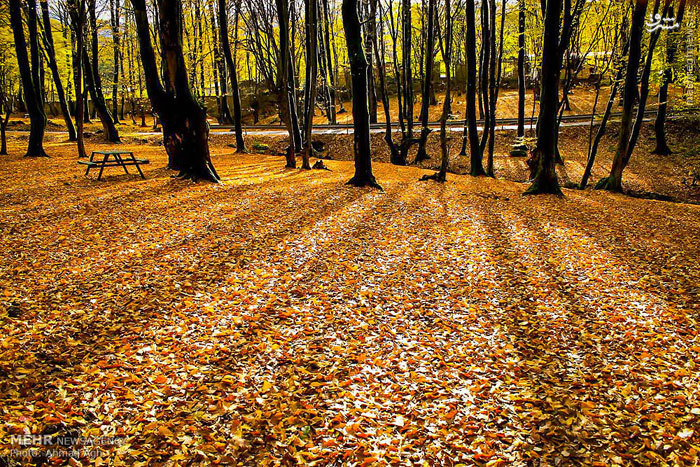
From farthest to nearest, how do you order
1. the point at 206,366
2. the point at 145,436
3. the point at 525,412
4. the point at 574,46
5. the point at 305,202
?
the point at 574,46 < the point at 305,202 < the point at 206,366 < the point at 525,412 < the point at 145,436

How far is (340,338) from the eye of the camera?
404 centimetres

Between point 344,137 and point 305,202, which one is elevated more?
point 344,137

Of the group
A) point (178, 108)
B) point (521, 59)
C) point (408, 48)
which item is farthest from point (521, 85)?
point (178, 108)

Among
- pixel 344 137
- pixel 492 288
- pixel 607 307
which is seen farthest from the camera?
pixel 344 137

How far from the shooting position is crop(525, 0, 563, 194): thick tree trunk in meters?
10.5

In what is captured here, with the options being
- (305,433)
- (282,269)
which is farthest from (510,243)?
(305,433)

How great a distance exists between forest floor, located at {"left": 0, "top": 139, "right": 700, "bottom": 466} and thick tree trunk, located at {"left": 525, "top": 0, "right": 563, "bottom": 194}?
3917 mm

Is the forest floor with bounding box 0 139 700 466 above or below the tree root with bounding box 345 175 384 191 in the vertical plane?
below

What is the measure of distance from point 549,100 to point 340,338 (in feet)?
34.5

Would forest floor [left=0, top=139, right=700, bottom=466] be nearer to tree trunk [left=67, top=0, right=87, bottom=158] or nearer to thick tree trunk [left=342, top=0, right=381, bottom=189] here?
thick tree trunk [left=342, top=0, right=381, bottom=189]

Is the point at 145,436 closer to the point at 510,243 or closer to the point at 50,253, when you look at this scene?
the point at 50,253

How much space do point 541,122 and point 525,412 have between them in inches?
420

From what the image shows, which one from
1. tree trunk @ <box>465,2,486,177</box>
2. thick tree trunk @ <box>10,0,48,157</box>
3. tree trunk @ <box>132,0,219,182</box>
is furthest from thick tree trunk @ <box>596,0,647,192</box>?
thick tree trunk @ <box>10,0,48,157</box>

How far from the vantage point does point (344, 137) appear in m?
23.9
